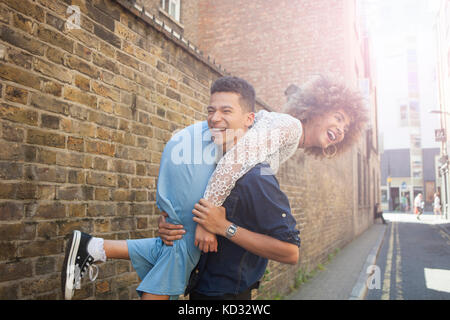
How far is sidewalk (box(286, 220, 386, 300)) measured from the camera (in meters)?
6.10

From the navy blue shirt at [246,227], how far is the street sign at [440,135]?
261 centimetres

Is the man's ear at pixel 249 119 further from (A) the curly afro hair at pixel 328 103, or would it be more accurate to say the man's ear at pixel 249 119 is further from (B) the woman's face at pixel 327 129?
(A) the curly afro hair at pixel 328 103

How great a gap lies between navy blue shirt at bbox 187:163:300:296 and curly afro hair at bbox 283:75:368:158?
1.64m

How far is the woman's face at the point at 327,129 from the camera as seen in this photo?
3.09m

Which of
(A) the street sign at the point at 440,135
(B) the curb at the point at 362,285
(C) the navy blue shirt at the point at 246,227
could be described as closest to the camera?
(C) the navy blue shirt at the point at 246,227

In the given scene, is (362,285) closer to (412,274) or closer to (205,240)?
(412,274)

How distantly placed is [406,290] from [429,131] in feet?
11.5

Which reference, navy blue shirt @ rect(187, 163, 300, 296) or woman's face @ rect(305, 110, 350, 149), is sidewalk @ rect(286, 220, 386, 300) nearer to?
woman's face @ rect(305, 110, 350, 149)

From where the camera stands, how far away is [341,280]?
7.18 m

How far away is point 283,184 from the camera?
21.1 ft

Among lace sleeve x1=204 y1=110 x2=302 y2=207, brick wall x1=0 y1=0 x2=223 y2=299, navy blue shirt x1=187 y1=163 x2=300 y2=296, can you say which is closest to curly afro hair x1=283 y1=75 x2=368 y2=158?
lace sleeve x1=204 y1=110 x2=302 y2=207

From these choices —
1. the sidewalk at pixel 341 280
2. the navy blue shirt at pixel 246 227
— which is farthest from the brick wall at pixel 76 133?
the sidewalk at pixel 341 280

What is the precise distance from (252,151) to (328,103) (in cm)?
165
